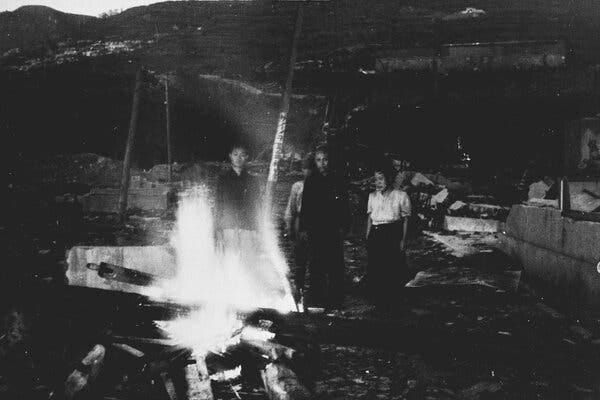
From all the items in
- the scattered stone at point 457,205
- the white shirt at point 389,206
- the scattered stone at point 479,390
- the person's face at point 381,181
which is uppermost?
the person's face at point 381,181

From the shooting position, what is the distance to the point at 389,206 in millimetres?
6910

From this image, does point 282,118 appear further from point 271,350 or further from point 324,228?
point 271,350

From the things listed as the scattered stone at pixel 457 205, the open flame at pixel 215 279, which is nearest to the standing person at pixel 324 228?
the open flame at pixel 215 279

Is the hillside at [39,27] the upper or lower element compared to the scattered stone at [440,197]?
upper

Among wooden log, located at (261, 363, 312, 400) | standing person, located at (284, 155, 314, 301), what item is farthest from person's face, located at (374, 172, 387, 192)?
wooden log, located at (261, 363, 312, 400)

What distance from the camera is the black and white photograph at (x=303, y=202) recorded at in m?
4.59

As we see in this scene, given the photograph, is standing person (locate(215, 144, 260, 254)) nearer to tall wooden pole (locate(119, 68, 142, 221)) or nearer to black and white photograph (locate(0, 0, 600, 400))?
black and white photograph (locate(0, 0, 600, 400))

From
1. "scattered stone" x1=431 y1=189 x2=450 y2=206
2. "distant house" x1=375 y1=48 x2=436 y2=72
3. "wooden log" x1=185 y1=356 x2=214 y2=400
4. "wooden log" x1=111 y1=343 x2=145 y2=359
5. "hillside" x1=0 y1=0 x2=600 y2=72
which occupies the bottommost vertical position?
"wooden log" x1=185 y1=356 x2=214 y2=400

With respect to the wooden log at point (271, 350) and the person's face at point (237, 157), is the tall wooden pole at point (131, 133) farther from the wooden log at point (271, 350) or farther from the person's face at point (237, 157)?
the wooden log at point (271, 350)

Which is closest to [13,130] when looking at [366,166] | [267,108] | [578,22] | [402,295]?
[267,108]

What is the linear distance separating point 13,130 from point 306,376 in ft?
52.4

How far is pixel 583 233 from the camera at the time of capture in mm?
5988

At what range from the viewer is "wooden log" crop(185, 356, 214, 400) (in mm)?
3794

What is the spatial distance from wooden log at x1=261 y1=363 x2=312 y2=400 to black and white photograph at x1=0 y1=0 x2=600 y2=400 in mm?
19
